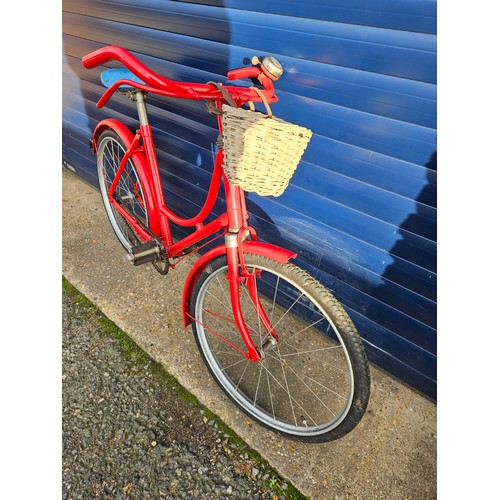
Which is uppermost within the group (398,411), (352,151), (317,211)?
(352,151)

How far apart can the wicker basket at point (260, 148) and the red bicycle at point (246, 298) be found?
10cm

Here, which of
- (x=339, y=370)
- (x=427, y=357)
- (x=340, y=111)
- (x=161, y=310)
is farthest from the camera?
(x=161, y=310)

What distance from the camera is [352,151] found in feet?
6.59

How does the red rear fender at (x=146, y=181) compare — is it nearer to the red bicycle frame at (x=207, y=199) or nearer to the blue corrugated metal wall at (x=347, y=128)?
the red bicycle frame at (x=207, y=199)

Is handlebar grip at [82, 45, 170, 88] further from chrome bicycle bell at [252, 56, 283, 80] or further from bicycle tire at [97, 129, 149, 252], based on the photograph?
bicycle tire at [97, 129, 149, 252]

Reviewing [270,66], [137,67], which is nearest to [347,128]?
[270,66]

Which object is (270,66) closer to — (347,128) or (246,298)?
(347,128)

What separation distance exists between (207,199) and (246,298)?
1.11m

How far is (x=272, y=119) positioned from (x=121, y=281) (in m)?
2.21

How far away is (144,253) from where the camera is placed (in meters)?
2.57

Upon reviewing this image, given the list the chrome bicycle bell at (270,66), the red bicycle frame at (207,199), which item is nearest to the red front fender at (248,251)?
the red bicycle frame at (207,199)

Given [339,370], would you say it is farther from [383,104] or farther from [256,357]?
[383,104]

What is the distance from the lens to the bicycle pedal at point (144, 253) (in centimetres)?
255

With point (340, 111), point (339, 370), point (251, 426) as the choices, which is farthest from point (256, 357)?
point (340, 111)
